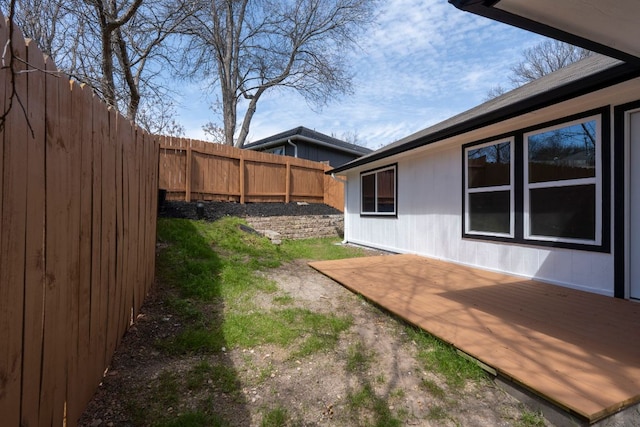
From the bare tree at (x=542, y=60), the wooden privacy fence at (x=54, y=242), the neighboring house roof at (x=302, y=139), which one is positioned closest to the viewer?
the wooden privacy fence at (x=54, y=242)

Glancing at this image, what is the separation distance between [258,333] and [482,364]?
1.94 metres

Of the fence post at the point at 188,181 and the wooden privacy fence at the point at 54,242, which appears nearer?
the wooden privacy fence at the point at 54,242

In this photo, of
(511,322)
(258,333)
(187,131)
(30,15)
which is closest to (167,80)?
(30,15)

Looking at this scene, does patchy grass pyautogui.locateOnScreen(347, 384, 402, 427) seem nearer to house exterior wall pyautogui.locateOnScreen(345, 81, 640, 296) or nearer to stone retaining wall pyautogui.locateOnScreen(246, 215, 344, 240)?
house exterior wall pyautogui.locateOnScreen(345, 81, 640, 296)

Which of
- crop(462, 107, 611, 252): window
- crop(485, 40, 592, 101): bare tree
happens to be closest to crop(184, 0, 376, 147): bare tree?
crop(485, 40, 592, 101): bare tree

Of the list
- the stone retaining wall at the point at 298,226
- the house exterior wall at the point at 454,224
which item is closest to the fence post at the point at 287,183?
the stone retaining wall at the point at 298,226

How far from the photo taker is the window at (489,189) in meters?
4.76

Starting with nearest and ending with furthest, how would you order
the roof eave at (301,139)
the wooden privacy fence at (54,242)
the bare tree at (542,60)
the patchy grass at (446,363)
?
the wooden privacy fence at (54,242)
the patchy grass at (446,363)
the roof eave at (301,139)
the bare tree at (542,60)

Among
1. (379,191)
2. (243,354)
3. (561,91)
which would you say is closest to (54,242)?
(243,354)

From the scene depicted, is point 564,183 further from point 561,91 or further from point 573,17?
point 573,17

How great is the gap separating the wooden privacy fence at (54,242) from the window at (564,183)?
16.3 feet

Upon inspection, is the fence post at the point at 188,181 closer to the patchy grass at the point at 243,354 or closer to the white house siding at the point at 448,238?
the patchy grass at the point at 243,354

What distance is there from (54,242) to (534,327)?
3.61 meters

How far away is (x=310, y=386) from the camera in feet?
7.28
